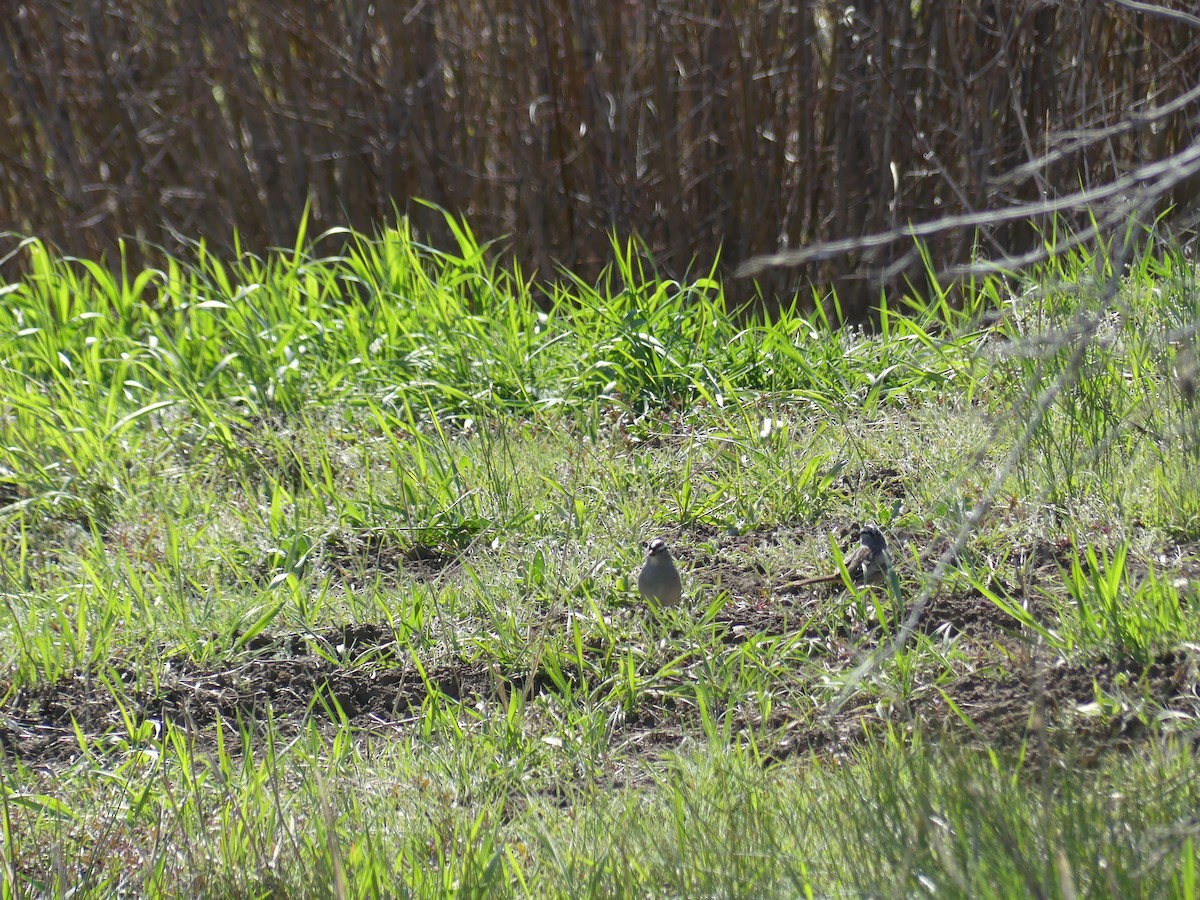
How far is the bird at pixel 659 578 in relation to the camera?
281cm

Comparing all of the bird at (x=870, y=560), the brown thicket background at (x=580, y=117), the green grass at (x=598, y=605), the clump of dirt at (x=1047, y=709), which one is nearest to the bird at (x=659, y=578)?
the green grass at (x=598, y=605)

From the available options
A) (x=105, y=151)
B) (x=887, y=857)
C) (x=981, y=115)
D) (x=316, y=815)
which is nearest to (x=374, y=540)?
(x=316, y=815)

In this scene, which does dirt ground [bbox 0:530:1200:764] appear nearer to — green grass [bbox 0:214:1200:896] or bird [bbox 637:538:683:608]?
green grass [bbox 0:214:1200:896]

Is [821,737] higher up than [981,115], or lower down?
lower down

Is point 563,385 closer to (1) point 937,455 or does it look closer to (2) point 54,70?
(1) point 937,455

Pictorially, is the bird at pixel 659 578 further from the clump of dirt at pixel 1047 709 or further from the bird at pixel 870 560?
the clump of dirt at pixel 1047 709

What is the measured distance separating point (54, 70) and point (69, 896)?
537cm

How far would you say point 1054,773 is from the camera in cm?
206

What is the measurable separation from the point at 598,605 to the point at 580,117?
3.23m

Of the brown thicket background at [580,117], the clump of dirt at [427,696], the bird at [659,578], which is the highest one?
the brown thicket background at [580,117]

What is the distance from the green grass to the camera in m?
2.04

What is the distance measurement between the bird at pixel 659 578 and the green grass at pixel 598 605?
61mm

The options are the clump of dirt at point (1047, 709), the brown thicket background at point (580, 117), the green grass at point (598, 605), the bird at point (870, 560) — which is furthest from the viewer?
the brown thicket background at point (580, 117)

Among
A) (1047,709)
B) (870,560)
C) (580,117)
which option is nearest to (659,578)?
(870,560)
